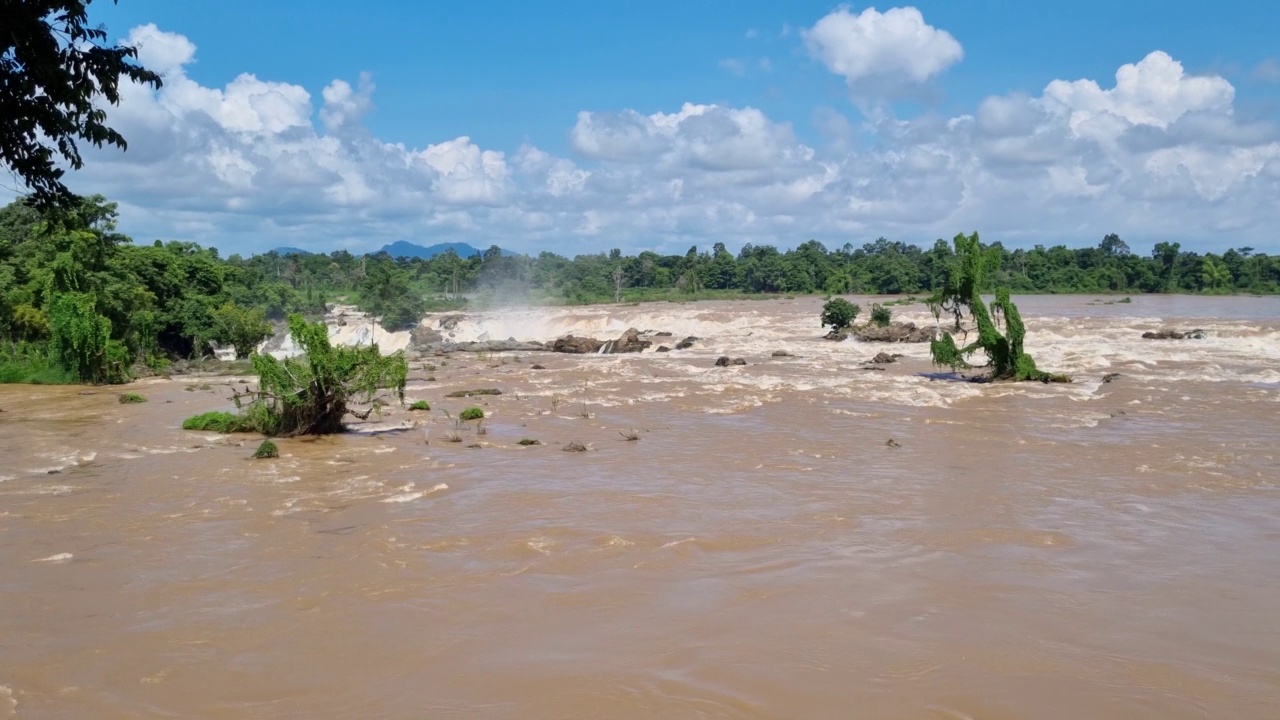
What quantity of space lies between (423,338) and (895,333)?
2585 cm

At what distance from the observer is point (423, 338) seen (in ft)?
169

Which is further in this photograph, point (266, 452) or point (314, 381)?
point (314, 381)

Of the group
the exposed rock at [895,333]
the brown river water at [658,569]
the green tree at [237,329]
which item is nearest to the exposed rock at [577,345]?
the exposed rock at [895,333]

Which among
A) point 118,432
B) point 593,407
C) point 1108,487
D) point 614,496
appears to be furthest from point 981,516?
point 118,432

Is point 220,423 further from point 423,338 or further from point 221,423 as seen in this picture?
point 423,338

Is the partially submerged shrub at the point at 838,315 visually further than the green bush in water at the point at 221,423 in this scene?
Yes

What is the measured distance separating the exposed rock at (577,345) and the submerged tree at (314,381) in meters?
24.3

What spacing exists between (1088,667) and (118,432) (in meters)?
19.5

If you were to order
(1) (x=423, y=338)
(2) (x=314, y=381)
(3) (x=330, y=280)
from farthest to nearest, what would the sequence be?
(3) (x=330, y=280) → (1) (x=423, y=338) → (2) (x=314, y=381)

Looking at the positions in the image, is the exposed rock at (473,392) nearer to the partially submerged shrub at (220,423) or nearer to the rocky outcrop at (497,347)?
the partially submerged shrub at (220,423)

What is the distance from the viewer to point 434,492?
13.1 meters

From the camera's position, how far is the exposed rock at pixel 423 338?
Answer: 5028 cm

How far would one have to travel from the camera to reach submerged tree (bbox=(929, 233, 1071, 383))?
84.2 ft

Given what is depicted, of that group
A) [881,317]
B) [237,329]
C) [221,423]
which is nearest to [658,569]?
[221,423]
